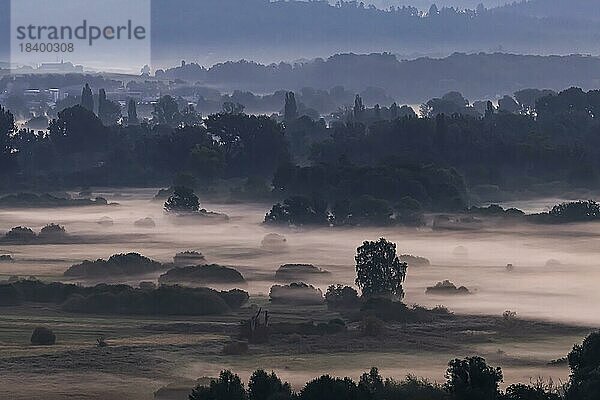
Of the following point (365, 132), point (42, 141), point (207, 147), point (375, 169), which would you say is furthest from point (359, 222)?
point (42, 141)

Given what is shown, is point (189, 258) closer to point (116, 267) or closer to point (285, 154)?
point (116, 267)

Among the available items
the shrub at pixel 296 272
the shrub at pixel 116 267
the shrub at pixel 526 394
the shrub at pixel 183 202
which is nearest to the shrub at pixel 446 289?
the shrub at pixel 296 272

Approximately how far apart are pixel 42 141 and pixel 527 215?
2744 inches

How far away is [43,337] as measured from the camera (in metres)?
69.8

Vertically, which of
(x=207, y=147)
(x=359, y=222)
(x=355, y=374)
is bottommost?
(x=355, y=374)

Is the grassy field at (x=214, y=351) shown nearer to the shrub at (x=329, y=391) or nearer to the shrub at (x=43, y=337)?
the shrub at (x=43, y=337)

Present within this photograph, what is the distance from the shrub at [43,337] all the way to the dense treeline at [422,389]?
56.7 ft

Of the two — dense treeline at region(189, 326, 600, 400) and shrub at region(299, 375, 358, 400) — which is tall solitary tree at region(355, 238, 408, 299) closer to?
dense treeline at region(189, 326, 600, 400)

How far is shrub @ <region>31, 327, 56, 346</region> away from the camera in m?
69.3

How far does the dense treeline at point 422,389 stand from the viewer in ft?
165

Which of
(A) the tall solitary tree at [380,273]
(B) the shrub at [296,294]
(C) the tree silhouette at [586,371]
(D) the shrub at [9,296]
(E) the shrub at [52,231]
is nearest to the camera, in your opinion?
(C) the tree silhouette at [586,371]

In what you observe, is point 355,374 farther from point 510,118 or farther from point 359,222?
point 510,118

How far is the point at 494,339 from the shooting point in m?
73.0

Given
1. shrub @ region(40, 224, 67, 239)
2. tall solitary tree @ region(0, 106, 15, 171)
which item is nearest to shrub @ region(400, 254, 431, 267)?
shrub @ region(40, 224, 67, 239)
